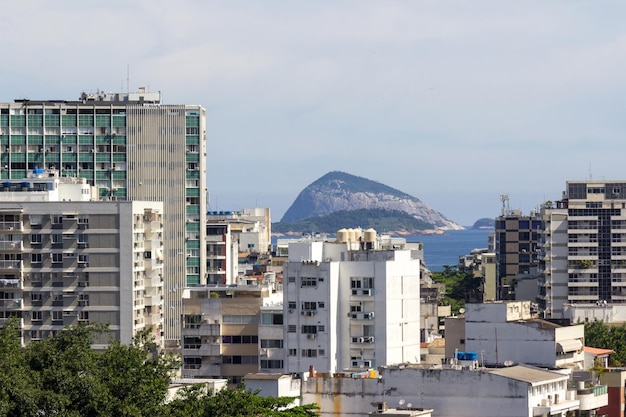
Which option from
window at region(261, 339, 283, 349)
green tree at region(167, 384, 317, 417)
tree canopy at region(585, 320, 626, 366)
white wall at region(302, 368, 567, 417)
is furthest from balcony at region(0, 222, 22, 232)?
green tree at region(167, 384, 317, 417)

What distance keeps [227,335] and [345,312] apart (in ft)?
25.4

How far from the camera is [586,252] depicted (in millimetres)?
172500

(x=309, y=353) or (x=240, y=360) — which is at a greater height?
(x=309, y=353)

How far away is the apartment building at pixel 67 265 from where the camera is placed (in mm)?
127812

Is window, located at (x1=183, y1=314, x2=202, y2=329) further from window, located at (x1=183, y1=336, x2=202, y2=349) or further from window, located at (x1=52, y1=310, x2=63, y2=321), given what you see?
window, located at (x1=52, y1=310, x2=63, y2=321)

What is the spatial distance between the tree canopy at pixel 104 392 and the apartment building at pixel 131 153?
220 feet

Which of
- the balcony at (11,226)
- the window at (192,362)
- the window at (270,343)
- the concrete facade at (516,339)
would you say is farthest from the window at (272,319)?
the balcony at (11,226)

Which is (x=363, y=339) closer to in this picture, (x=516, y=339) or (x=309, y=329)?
(x=309, y=329)

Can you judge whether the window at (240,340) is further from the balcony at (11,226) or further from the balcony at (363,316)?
the balcony at (11,226)

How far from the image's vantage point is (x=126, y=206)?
424ft

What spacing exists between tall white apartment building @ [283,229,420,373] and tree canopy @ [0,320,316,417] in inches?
918

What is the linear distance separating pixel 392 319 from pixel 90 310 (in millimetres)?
25678

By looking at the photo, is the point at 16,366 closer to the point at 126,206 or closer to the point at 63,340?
the point at 63,340

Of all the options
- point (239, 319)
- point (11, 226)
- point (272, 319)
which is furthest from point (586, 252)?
point (272, 319)
